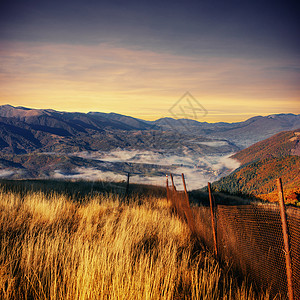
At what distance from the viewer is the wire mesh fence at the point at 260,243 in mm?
2506

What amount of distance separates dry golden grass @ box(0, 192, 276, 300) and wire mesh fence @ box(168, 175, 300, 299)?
0.28 m

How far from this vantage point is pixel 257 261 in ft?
10.5

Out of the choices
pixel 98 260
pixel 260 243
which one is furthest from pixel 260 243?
pixel 98 260

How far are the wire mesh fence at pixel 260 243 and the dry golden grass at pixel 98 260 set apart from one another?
283 millimetres

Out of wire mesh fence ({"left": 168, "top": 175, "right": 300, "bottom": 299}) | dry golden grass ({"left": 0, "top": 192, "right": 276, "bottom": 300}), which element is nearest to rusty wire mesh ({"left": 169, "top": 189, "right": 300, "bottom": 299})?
wire mesh fence ({"left": 168, "top": 175, "right": 300, "bottom": 299})

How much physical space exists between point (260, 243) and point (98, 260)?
2.19 metres

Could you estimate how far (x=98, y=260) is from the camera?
275 cm

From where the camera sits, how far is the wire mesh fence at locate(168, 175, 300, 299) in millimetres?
2506

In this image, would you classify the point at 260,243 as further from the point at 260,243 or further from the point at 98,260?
the point at 98,260

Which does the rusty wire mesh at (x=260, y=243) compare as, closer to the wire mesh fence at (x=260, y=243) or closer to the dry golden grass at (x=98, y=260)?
the wire mesh fence at (x=260, y=243)

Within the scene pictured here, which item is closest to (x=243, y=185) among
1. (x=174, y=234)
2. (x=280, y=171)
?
(x=280, y=171)

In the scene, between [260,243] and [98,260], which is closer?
[98,260]

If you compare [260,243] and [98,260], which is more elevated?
[260,243]

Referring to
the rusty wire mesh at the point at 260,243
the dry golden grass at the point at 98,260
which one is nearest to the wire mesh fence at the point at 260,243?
the rusty wire mesh at the point at 260,243
